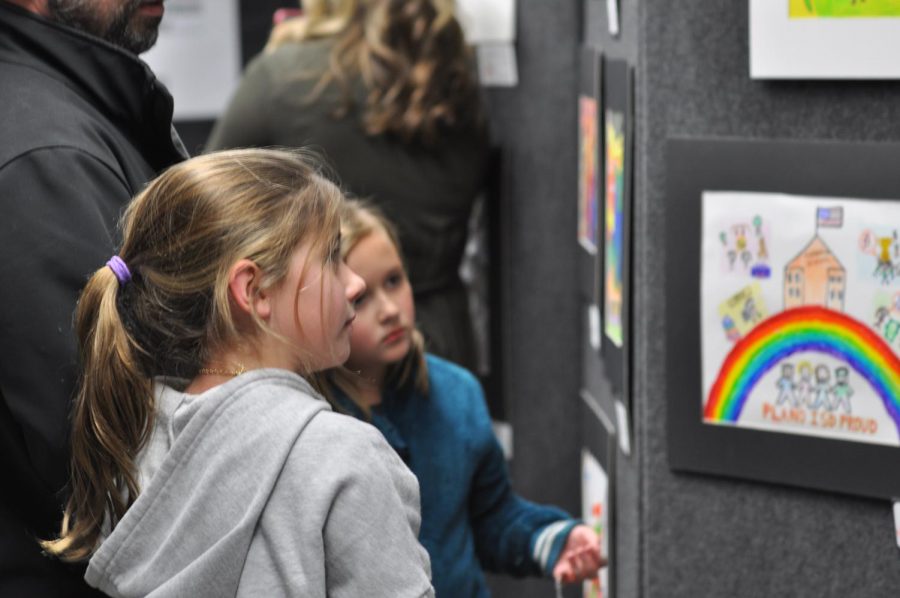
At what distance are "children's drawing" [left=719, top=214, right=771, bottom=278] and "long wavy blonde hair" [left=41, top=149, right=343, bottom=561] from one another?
535 mm

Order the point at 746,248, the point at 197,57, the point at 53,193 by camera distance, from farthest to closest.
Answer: the point at 197,57
the point at 746,248
the point at 53,193

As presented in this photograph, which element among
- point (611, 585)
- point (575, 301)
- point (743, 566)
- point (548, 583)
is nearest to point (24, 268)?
point (743, 566)

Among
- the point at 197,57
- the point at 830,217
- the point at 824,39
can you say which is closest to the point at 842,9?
the point at 824,39

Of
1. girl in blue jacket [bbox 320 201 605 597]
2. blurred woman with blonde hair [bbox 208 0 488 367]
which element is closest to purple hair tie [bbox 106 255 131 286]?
girl in blue jacket [bbox 320 201 605 597]

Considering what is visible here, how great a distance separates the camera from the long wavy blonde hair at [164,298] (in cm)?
97

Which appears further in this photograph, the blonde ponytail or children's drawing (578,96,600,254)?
children's drawing (578,96,600,254)

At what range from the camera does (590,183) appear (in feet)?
6.04

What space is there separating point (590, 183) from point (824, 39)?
1.95 ft

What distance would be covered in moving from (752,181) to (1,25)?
0.75 m

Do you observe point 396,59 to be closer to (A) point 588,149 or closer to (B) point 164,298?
(A) point 588,149

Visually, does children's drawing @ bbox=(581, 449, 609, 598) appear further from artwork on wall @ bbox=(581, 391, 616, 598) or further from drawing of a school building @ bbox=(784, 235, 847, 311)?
drawing of a school building @ bbox=(784, 235, 847, 311)

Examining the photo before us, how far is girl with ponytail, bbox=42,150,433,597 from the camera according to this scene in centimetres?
90

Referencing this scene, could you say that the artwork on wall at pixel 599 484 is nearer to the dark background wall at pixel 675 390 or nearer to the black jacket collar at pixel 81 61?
the dark background wall at pixel 675 390

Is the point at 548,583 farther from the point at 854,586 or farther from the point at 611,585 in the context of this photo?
the point at 854,586
